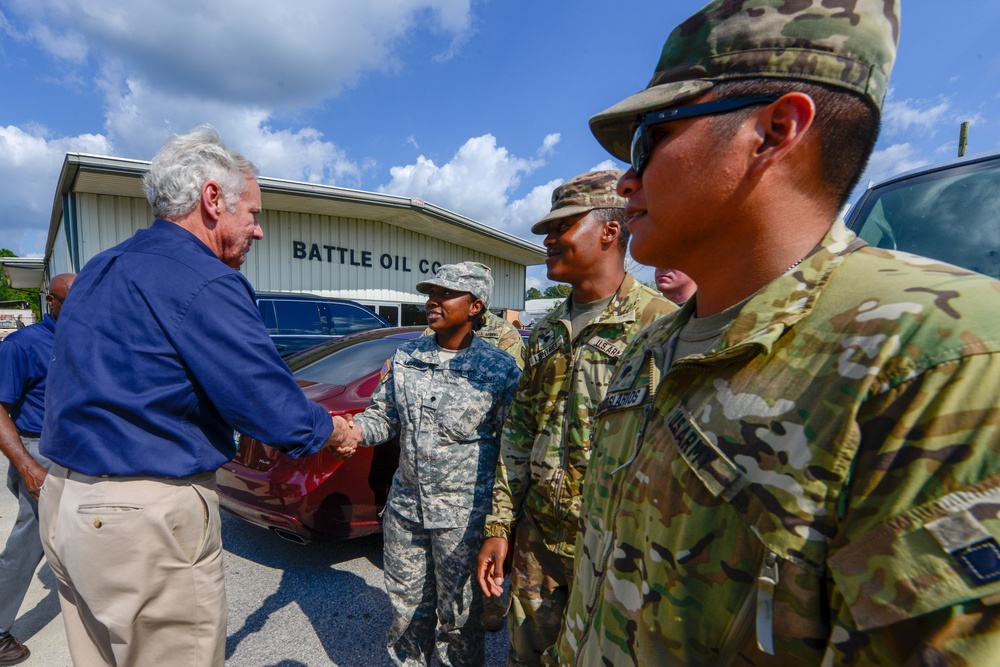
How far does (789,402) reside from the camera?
2.23 ft

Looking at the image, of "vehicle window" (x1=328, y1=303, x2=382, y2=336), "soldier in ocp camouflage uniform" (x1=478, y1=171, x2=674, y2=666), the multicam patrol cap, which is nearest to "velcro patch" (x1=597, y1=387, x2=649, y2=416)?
"soldier in ocp camouflage uniform" (x1=478, y1=171, x2=674, y2=666)

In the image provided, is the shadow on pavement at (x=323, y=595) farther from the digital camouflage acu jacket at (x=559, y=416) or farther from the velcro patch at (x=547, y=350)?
the velcro patch at (x=547, y=350)

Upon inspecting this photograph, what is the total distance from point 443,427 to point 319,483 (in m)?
1.23

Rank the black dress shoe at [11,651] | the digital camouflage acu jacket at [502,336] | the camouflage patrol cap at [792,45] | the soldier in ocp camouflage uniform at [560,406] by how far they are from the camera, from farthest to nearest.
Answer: the digital camouflage acu jacket at [502,336] → the black dress shoe at [11,651] → the soldier in ocp camouflage uniform at [560,406] → the camouflage patrol cap at [792,45]

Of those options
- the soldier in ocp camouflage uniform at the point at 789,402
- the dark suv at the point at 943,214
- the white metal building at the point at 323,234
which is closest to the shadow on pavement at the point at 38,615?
the soldier in ocp camouflage uniform at the point at 789,402

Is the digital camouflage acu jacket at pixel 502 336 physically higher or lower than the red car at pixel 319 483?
higher

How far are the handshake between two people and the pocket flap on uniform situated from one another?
190cm

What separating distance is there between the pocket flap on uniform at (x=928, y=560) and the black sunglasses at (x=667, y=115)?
2.04 feet

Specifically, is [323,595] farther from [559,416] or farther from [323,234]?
[323,234]

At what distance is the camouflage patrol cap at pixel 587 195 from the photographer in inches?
80.6

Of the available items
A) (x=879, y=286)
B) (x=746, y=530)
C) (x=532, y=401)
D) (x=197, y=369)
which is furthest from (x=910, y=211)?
(x=197, y=369)

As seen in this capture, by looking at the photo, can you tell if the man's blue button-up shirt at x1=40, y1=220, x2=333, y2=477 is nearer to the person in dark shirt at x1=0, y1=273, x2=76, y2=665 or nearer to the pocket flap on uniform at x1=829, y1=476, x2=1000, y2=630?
the person in dark shirt at x1=0, y1=273, x2=76, y2=665

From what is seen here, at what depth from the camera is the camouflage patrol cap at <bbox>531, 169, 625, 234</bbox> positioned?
205 centimetres

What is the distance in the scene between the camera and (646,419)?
978mm
